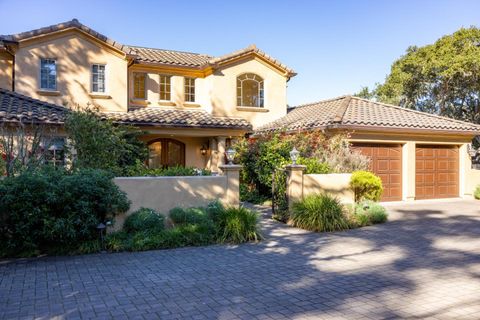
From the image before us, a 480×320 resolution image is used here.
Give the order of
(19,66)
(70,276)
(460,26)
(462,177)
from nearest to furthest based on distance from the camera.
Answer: (70,276), (19,66), (462,177), (460,26)

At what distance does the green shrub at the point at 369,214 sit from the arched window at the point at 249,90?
10186 millimetres

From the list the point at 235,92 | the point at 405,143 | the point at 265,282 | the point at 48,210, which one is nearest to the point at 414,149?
the point at 405,143

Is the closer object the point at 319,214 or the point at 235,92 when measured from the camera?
the point at 319,214

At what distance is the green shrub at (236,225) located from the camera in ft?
30.6

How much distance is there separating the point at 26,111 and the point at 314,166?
9.79 metres

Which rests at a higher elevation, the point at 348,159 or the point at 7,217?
the point at 348,159

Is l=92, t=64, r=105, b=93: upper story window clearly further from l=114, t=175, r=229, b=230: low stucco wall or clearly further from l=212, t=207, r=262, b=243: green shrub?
l=212, t=207, r=262, b=243: green shrub

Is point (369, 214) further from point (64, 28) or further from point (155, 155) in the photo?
point (64, 28)

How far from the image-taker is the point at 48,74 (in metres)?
16.7

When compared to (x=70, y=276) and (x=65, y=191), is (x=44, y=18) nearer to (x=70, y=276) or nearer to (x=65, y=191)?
(x=65, y=191)

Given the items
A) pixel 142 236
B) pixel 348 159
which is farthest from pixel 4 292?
pixel 348 159

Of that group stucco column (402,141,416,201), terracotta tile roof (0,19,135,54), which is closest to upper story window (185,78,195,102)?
terracotta tile roof (0,19,135,54)

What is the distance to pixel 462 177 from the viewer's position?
1884 cm

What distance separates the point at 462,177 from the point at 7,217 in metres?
18.5
